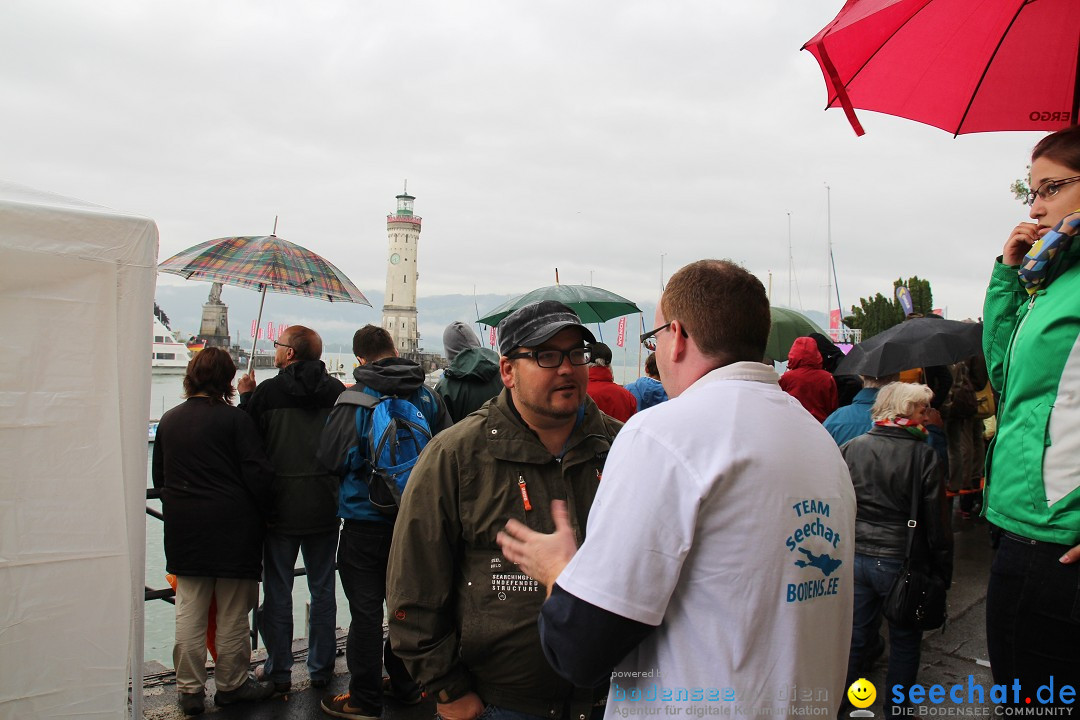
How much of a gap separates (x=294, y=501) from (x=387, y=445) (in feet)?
3.41

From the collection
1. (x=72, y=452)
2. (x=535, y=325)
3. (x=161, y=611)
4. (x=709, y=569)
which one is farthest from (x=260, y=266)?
(x=161, y=611)

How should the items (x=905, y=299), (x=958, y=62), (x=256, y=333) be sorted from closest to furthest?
(x=958, y=62) < (x=256, y=333) < (x=905, y=299)

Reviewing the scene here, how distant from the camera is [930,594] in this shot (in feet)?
12.3

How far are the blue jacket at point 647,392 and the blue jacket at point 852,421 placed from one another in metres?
1.52

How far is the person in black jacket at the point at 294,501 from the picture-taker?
15.3 feet

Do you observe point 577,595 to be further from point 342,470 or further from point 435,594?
point 342,470

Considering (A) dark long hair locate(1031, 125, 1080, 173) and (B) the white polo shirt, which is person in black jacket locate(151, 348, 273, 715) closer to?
(B) the white polo shirt

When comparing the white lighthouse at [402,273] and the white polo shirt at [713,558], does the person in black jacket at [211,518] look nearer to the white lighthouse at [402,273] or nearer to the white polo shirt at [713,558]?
the white polo shirt at [713,558]

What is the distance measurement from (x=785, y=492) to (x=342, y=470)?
3.21m

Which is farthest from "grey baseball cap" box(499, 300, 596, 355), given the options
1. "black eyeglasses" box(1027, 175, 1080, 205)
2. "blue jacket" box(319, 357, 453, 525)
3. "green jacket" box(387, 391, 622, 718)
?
"blue jacket" box(319, 357, 453, 525)

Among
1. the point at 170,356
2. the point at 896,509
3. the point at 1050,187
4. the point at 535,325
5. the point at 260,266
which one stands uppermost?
the point at 170,356

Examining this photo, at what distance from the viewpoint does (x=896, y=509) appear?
12.7 ft

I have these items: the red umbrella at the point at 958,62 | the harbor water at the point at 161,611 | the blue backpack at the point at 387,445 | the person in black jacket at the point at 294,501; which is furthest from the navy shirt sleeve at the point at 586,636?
the harbor water at the point at 161,611

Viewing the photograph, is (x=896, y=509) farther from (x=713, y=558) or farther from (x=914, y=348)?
(x=713, y=558)
